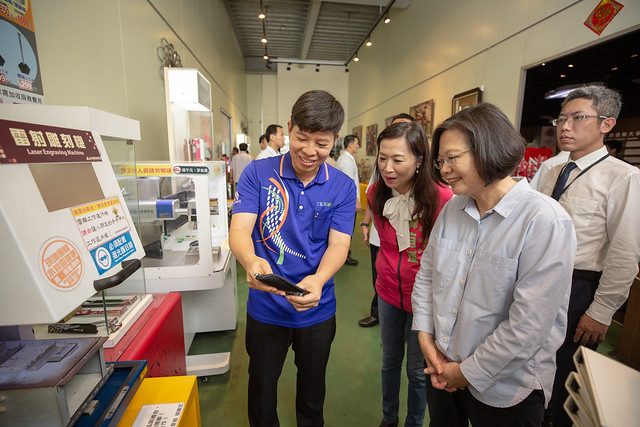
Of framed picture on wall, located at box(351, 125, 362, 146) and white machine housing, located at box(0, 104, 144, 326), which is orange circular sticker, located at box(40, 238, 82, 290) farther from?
framed picture on wall, located at box(351, 125, 362, 146)

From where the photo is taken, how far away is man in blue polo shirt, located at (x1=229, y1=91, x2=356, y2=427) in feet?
3.87

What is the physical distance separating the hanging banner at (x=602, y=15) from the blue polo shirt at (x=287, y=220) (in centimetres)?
298

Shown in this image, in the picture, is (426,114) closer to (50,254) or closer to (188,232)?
(188,232)

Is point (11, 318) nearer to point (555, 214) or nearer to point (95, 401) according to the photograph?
point (95, 401)

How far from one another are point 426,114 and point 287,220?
17.8 feet

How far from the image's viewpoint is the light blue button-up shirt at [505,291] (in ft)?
2.73

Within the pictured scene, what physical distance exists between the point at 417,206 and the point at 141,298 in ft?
4.47

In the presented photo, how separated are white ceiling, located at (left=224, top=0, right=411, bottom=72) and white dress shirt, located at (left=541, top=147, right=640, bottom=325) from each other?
21.0ft

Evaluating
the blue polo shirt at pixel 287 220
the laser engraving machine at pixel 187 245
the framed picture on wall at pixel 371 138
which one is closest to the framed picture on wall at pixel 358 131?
the framed picture on wall at pixel 371 138

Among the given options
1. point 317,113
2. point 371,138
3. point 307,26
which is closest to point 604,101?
point 317,113

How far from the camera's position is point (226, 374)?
2229 mm

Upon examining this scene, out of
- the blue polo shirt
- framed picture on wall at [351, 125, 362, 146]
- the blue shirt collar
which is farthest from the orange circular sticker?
framed picture on wall at [351, 125, 362, 146]

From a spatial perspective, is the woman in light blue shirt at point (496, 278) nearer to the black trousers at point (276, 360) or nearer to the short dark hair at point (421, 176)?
the short dark hair at point (421, 176)

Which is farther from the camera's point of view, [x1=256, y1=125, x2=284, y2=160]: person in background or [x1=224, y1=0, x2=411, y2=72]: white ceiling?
[x1=224, y1=0, x2=411, y2=72]: white ceiling
